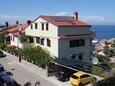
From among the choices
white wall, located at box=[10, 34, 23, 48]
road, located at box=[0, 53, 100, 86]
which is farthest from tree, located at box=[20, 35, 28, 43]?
road, located at box=[0, 53, 100, 86]

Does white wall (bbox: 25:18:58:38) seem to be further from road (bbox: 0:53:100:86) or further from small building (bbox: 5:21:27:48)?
road (bbox: 0:53:100:86)

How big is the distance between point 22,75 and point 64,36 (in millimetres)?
9339

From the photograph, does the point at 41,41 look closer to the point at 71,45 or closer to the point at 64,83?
the point at 71,45

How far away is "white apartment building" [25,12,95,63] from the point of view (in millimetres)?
38969

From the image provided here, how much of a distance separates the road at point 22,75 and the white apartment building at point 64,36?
5675 millimetres

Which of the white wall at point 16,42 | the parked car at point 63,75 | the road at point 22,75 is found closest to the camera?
the parked car at point 63,75

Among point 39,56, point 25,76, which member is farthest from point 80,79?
point 39,56

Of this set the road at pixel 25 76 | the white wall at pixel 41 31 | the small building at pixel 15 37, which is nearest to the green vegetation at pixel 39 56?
the road at pixel 25 76

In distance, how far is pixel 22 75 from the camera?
34.3 m

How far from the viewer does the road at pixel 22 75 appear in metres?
30.8

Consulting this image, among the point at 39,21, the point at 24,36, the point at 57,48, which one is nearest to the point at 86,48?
the point at 57,48

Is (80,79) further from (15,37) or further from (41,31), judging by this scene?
(15,37)

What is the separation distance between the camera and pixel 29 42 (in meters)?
47.6

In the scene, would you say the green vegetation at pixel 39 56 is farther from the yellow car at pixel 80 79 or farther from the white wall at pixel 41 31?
the yellow car at pixel 80 79
